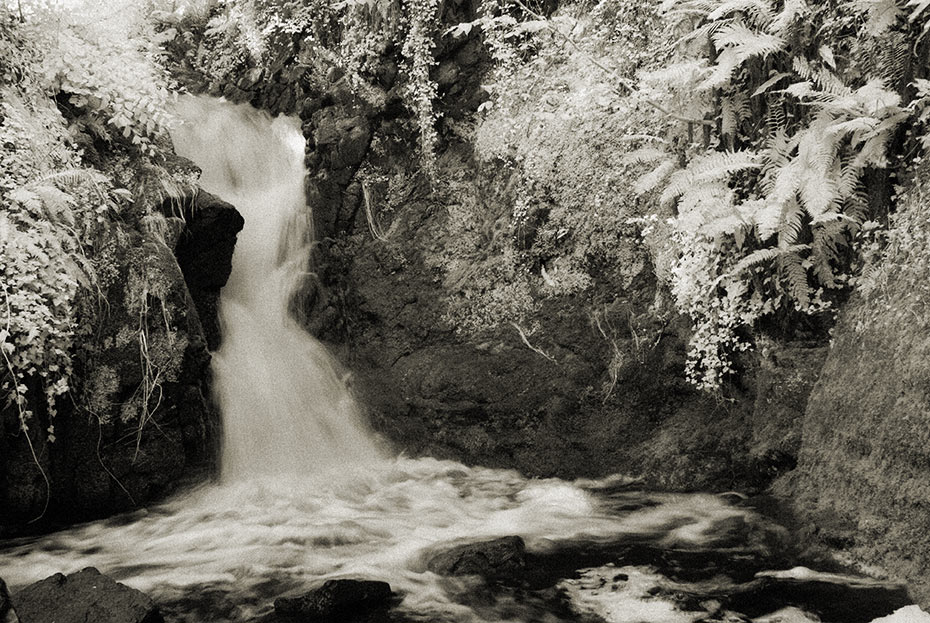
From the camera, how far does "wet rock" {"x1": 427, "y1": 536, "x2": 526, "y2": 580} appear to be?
5070 millimetres

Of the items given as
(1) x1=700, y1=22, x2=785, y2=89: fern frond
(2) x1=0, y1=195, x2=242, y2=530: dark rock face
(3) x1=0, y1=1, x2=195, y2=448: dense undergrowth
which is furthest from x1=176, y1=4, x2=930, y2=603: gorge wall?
(3) x1=0, y1=1, x2=195, y2=448: dense undergrowth

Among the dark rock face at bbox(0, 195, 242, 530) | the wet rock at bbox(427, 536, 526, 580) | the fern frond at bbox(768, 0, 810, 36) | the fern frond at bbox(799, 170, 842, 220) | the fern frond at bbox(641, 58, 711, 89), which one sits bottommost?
the wet rock at bbox(427, 536, 526, 580)

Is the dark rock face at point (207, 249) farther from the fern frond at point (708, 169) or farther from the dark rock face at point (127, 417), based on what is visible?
the fern frond at point (708, 169)

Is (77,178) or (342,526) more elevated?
(77,178)

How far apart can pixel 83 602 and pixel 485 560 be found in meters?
2.68

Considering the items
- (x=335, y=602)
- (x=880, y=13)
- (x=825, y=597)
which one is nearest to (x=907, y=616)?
(x=825, y=597)

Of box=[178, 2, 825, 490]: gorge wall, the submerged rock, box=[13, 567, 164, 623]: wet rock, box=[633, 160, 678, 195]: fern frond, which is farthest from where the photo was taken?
box=[178, 2, 825, 490]: gorge wall

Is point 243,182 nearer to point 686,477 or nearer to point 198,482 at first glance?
point 198,482

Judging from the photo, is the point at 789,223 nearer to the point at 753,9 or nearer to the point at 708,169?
the point at 708,169

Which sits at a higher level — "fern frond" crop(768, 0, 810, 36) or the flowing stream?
"fern frond" crop(768, 0, 810, 36)

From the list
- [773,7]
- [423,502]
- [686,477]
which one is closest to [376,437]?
[423,502]

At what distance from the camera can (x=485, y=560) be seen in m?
5.14

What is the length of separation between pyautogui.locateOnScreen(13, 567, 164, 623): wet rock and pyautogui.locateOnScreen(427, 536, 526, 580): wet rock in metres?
1.97

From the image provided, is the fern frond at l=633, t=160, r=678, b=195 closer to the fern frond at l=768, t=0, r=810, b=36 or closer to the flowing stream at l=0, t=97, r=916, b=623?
the fern frond at l=768, t=0, r=810, b=36
